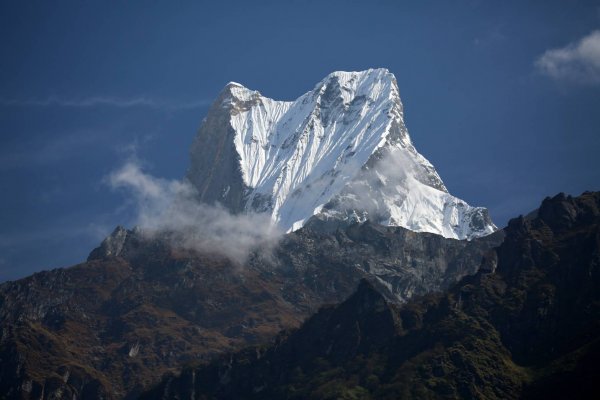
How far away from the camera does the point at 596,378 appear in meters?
192

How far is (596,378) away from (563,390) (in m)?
7.46

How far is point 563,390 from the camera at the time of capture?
198 meters
